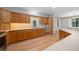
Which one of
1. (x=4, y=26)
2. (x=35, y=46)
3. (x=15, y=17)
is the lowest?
(x=35, y=46)

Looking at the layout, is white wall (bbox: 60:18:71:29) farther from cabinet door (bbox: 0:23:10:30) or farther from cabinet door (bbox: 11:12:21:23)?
cabinet door (bbox: 0:23:10:30)

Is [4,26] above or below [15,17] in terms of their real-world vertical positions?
below

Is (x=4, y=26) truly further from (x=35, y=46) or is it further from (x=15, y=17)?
(x=35, y=46)

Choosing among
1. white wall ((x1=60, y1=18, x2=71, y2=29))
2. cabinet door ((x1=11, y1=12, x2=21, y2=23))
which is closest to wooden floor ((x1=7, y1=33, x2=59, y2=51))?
white wall ((x1=60, y1=18, x2=71, y2=29))

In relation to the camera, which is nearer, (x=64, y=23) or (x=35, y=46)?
(x=64, y=23)

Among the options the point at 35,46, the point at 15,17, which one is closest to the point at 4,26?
the point at 15,17

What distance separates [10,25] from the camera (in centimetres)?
371

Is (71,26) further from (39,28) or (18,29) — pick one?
(39,28)

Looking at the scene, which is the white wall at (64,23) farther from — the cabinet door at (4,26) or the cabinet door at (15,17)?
the cabinet door at (4,26)

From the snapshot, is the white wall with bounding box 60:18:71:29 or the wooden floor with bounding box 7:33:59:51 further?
the wooden floor with bounding box 7:33:59:51
